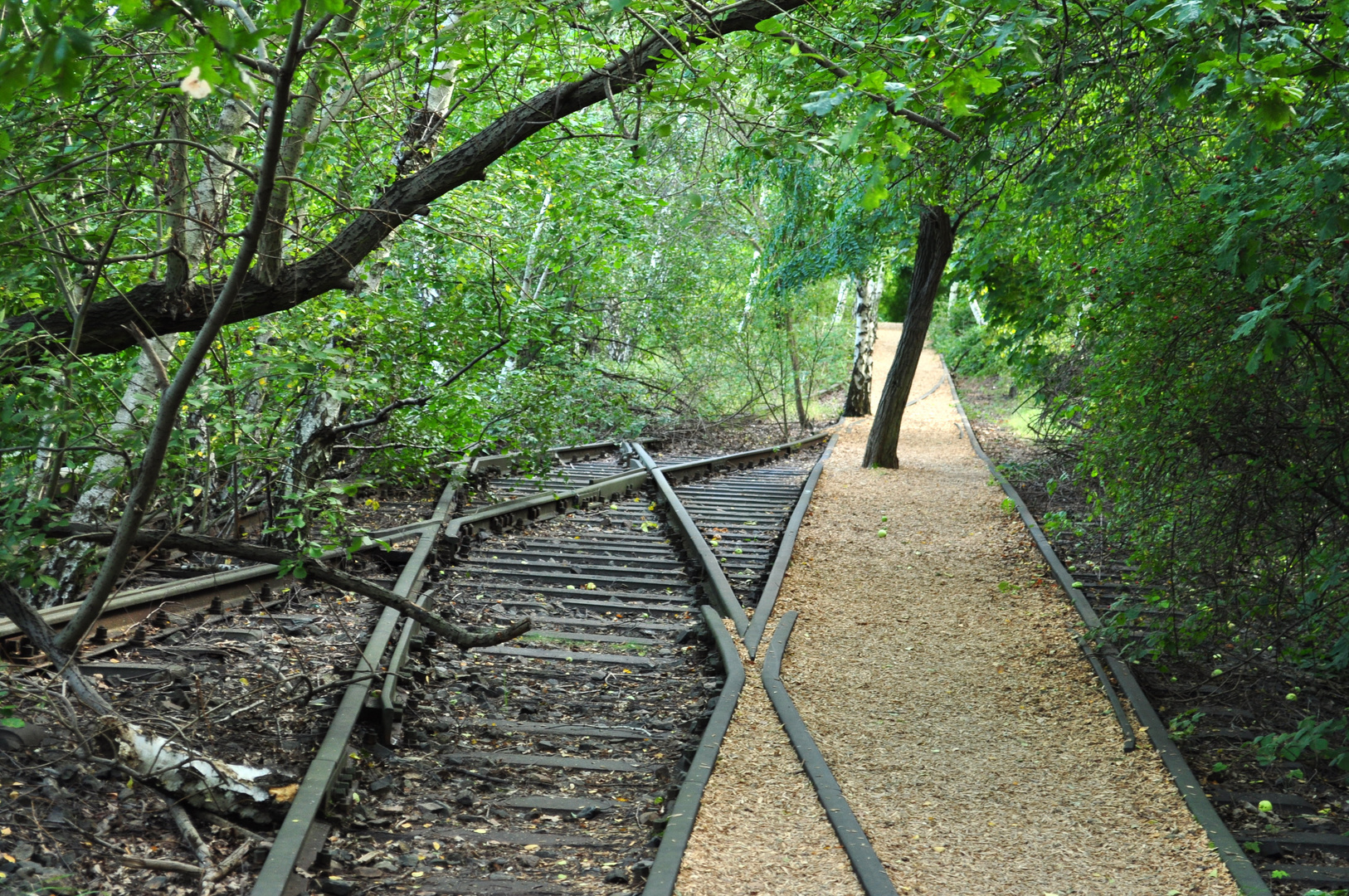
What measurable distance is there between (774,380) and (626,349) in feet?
14.5

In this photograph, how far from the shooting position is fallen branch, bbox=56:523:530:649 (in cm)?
435

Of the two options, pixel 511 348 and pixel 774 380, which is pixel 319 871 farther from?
pixel 774 380

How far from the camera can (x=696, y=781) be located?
4.48 metres

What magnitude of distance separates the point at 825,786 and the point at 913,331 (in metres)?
11.1

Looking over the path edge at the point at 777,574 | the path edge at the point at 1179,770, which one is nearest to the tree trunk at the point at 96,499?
the path edge at the point at 777,574

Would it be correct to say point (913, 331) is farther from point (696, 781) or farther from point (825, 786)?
point (696, 781)

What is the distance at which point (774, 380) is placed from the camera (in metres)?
20.2

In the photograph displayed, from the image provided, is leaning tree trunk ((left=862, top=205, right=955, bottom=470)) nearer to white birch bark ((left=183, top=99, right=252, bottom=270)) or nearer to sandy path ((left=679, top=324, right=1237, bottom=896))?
sandy path ((left=679, top=324, right=1237, bottom=896))

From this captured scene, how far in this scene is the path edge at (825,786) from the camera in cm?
379

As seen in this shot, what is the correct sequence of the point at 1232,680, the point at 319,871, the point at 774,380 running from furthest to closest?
the point at 774,380
the point at 1232,680
the point at 319,871

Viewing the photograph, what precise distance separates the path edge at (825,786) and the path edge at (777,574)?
14 cm

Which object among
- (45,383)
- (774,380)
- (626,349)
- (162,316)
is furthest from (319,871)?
(626,349)

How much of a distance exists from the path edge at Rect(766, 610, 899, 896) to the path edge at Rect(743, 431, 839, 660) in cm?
14

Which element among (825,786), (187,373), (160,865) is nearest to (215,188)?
(187,373)
